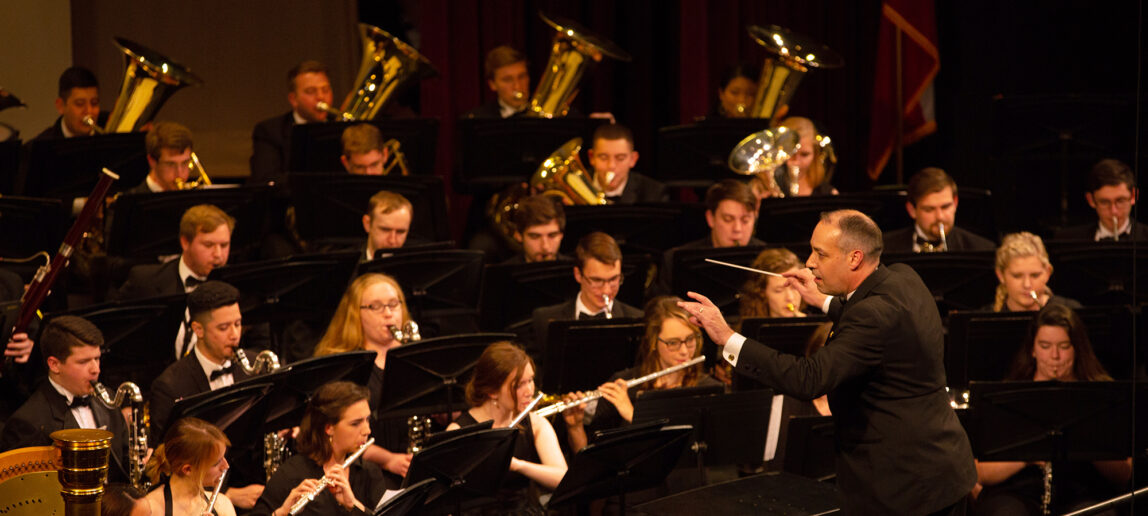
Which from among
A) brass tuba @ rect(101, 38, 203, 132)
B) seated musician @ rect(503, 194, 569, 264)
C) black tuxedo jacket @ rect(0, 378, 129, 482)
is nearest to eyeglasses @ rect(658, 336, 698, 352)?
seated musician @ rect(503, 194, 569, 264)

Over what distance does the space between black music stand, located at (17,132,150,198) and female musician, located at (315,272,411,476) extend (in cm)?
157

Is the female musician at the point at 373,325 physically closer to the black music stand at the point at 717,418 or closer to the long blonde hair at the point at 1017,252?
the black music stand at the point at 717,418

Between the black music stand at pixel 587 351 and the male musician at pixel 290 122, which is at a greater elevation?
the male musician at pixel 290 122

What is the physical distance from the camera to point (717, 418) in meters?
5.19

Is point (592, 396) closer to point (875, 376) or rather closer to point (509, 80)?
point (875, 376)

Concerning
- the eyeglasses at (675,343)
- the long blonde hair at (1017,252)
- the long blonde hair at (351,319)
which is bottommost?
the eyeglasses at (675,343)

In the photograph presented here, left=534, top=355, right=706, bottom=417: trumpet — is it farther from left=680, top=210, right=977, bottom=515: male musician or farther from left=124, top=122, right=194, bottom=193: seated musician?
left=124, top=122, right=194, bottom=193: seated musician

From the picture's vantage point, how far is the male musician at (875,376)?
3949mm

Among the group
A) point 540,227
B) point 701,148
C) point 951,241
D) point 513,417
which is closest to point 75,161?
point 540,227

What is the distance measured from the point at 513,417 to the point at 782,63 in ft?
10.5

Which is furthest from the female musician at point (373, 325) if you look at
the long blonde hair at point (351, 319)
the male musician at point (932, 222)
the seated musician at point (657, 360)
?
the male musician at point (932, 222)

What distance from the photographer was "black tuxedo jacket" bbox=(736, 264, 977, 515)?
3.96 metres

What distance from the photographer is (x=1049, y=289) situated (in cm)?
623

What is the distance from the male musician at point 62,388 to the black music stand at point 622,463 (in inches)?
64.2
